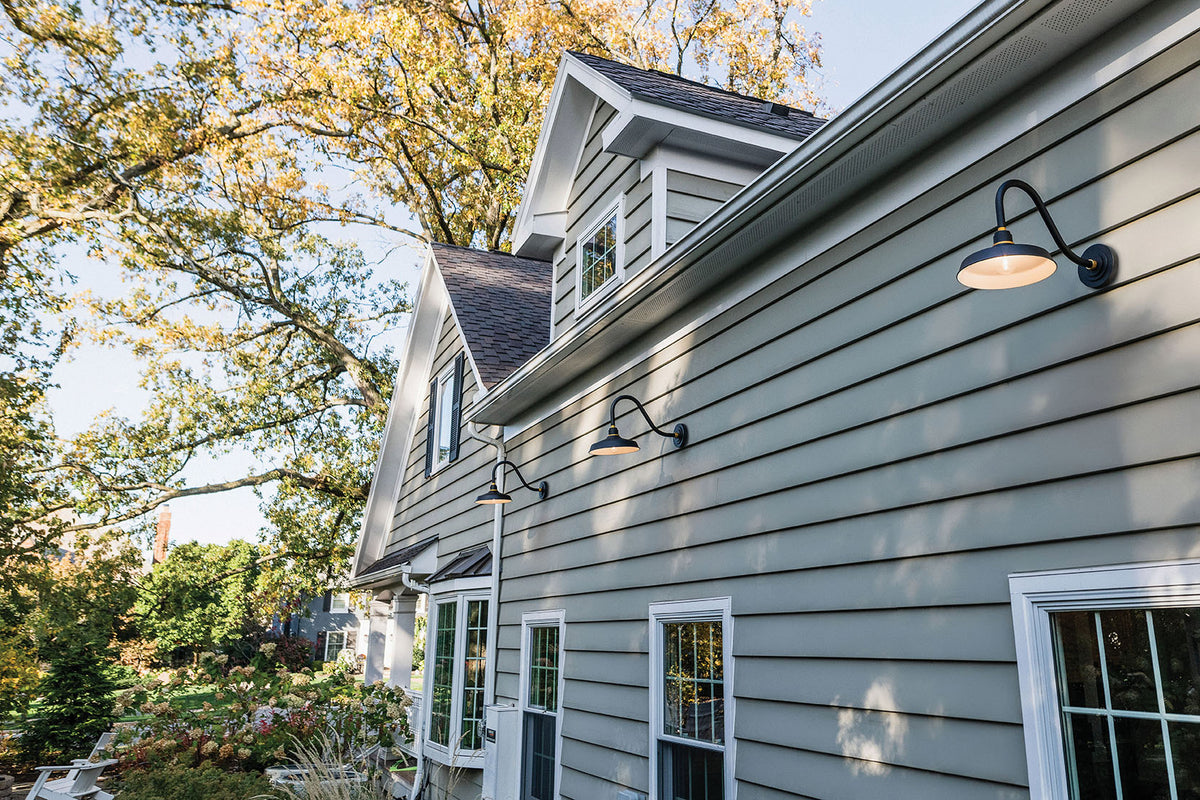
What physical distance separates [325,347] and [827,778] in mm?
16356

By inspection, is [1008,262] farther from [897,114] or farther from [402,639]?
[402,639]

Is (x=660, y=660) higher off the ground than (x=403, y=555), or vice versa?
(x=403, y=555)

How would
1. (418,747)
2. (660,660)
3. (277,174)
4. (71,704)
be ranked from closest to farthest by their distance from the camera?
(660,660) < (418,747) < (71,704) < (277,174)

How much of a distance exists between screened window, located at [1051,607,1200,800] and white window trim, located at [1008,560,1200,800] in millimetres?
34

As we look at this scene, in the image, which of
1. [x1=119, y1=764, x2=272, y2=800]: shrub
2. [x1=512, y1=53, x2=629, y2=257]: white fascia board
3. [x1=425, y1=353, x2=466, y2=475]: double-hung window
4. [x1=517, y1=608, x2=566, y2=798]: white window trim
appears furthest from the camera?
[x1=425, y1=353, x2=466, y2=475]: double-hung window

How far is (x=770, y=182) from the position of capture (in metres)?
4.09

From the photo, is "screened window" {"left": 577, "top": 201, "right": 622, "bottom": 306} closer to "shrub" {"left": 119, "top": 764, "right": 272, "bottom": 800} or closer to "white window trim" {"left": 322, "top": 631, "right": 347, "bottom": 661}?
"shrub" {"left": 119, "top": 764, "right": 272, "bottom": 800}

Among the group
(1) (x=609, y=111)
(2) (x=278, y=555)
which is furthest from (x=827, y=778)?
(2) (x=278, y=555)

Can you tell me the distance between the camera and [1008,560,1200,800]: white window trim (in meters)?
2.55

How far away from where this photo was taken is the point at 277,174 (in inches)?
722

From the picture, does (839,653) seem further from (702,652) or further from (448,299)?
(448,299)

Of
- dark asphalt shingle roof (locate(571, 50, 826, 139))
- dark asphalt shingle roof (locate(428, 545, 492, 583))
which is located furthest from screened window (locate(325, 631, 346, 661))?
dark asphalt shingle roof (locate(571, 50, 826, 139))

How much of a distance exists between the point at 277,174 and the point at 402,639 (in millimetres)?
11126

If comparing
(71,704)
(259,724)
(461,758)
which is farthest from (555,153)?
(71,704)
